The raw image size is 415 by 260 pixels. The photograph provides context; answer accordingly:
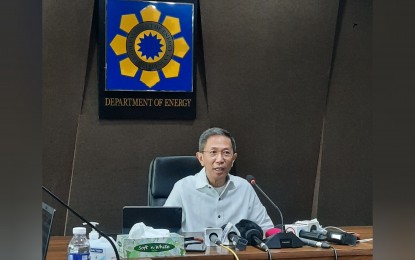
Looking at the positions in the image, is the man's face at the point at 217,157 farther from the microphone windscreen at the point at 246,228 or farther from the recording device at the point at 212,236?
the recording device at the point at 212,236

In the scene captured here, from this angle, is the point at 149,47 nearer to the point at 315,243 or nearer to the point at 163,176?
the point at 163,176

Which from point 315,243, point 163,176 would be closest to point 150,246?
point 315,243

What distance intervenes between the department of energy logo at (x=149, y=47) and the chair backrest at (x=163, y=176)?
81 centimetres

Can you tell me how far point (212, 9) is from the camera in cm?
401

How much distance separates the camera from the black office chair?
3291 mm

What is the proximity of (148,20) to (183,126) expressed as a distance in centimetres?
80

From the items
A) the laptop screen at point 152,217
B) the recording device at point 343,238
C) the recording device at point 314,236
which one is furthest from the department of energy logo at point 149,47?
the recording device at point 343,238

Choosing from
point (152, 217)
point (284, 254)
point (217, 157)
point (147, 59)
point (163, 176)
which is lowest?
point (284, 254)

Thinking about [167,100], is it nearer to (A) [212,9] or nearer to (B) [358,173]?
(A) [212,9]

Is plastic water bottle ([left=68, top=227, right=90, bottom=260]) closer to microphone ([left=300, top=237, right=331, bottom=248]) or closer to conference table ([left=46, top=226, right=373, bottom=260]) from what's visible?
conference table ([left=46, top=226, right=373, bottom=260])

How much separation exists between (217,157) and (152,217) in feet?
A: 2.90

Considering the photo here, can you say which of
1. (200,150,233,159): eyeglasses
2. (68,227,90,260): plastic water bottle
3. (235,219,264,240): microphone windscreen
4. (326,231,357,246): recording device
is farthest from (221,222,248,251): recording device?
(200,150,233,159): eyeglasses

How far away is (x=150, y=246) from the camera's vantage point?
7.48 feet
